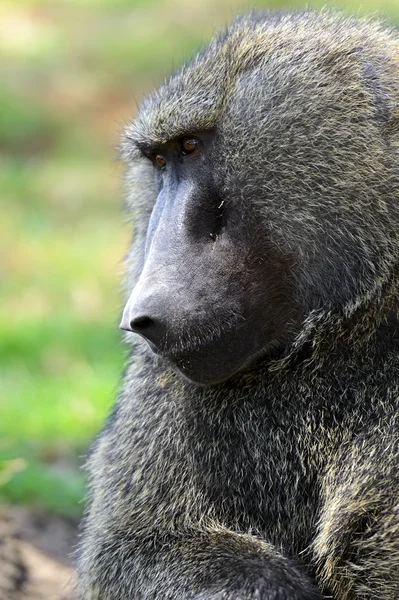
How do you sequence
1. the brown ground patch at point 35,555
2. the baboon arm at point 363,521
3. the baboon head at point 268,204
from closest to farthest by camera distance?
the baboon arm at point 363,521
the baboon head at point 268,204
the brown ground patch at point 35,555

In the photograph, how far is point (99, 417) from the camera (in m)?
6.46

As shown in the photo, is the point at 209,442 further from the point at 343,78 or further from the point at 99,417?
the point at 99,417

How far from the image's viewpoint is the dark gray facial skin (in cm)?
287

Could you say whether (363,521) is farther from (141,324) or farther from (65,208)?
(65,208)

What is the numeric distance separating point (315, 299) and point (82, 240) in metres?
8.14

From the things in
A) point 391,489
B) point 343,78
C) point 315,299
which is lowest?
point 391,489

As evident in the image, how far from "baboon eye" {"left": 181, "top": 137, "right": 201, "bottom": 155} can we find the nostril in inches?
21.2

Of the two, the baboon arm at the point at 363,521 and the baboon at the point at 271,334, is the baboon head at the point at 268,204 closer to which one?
the baboon at the point at 271,334

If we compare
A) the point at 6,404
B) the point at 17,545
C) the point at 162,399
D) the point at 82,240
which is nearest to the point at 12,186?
the point at 82,240

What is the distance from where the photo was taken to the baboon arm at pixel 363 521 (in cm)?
280

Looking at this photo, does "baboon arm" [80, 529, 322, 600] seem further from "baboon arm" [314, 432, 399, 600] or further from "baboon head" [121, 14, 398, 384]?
"baboon head" [121, 14, 398, 384]

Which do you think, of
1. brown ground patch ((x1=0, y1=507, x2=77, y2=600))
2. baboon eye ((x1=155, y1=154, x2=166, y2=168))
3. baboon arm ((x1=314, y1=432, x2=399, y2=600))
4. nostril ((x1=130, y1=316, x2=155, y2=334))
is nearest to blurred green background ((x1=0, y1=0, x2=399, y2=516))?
brown ground patch ((x1=0, y1=507, x2=77, y2=600))

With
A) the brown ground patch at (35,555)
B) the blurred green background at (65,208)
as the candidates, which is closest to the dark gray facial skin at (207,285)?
the blurred green background at (65,208)

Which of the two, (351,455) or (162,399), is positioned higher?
(162,399)
